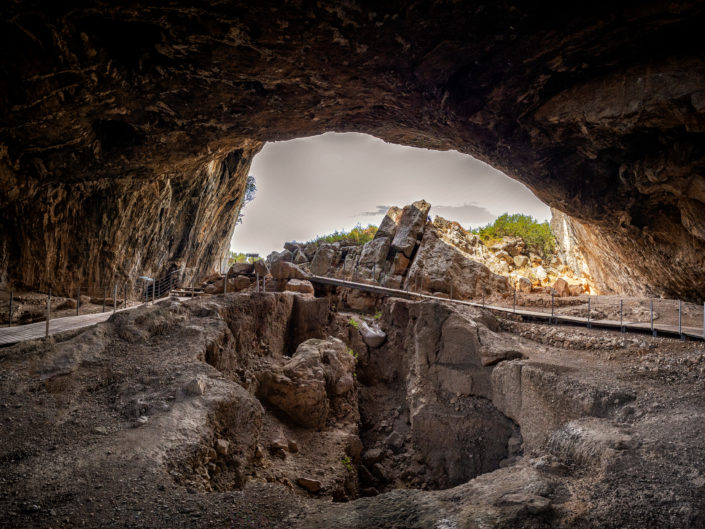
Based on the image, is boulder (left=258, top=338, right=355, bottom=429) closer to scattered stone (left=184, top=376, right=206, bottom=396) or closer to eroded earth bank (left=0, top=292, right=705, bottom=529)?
eroded earth bank (left=0, top=292, right=705, bottom=529)

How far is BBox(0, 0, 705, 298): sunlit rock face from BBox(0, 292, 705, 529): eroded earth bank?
406 centimetres

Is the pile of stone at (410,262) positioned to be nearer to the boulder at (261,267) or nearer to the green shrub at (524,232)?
the boulder at (261,267)

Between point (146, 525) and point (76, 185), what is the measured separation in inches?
470

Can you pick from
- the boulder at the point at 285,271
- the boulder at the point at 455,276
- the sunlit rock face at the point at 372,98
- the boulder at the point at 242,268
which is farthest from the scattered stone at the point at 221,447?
the boulder at the point at 455,276

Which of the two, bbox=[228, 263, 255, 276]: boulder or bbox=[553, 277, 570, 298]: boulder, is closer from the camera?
bbox=[228, 263, 255, 276]: boulder

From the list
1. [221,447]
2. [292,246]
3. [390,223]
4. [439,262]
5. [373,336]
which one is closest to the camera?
[221,447]

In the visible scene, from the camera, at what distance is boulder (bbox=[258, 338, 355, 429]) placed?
7.47 m

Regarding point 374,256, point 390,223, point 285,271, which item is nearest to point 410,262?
point 374,256

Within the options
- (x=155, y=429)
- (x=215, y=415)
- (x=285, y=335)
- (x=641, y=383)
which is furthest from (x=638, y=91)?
(x=285, y=335)

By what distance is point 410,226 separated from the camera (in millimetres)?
22391

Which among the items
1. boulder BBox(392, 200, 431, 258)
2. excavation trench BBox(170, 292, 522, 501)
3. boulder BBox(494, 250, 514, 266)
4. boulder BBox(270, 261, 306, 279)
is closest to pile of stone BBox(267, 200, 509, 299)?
boulder BBox(392, 200, 431, 258)

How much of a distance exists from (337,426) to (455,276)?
1176 cm

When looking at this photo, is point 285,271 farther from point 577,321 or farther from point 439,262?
point 577,321

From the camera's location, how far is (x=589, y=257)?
52.9 ft
